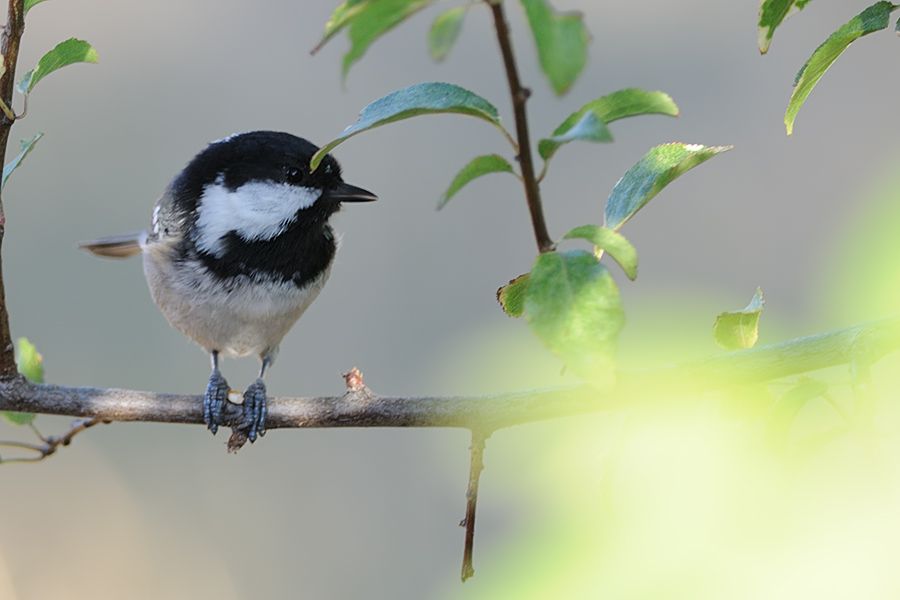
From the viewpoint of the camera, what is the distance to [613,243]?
0.70 m

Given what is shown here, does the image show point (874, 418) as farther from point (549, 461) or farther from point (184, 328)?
point (184, 328)

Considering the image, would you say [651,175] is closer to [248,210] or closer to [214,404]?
[214,404]

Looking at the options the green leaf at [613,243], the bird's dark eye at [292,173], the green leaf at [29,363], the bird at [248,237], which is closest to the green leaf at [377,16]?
the green leaf at [613,243]

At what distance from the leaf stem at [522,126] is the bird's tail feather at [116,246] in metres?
2.28

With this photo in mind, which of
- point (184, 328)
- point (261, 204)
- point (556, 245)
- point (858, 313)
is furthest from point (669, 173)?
point (184, 328)

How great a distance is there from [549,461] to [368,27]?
248 millimetres

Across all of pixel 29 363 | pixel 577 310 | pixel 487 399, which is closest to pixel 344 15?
pixel 577 310

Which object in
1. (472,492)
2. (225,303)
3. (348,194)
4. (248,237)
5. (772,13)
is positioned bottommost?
(472,492)

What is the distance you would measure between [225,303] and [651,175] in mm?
1560

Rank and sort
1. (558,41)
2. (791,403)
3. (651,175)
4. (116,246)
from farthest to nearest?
(116,246) → (651,175) → (791,403) → (558,41)

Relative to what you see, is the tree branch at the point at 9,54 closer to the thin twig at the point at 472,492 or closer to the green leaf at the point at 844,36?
the thin twig at the point at 472,492

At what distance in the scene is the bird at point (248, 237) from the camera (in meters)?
2.20

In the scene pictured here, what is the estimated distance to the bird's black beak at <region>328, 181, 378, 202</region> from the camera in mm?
2221

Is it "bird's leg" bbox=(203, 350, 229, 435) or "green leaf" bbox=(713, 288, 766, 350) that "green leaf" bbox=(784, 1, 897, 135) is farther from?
"bird's leg" bbox=(203, 350, 229, 435)
